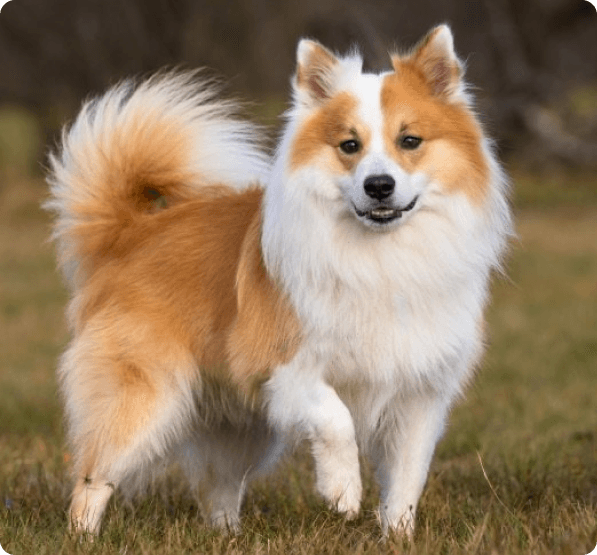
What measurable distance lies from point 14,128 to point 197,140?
22607 mm

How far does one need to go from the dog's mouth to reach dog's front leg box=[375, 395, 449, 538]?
0.71m

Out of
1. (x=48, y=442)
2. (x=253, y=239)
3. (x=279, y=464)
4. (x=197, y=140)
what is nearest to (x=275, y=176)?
(x=253, y=239)

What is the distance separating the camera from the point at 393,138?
3537 mm

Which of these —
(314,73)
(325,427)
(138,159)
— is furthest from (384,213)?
(138,159)

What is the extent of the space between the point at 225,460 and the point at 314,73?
1691mm

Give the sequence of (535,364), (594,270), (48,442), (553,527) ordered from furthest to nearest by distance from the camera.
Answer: (594,270) → (535,364) → (48,442) → (553,527)

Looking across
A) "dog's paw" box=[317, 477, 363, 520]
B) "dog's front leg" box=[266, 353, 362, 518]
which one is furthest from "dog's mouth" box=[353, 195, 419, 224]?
"dog's paw" box=[317, 477, 363, 520]

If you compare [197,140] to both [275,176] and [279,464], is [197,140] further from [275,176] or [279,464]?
[279,464]

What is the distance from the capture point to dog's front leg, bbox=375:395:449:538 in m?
3.79

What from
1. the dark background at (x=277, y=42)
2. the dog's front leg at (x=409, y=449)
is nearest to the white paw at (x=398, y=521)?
the dog's front leg at (x=409, y=449)

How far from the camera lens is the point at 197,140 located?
435 cm

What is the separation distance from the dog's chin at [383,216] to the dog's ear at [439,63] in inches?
19.1

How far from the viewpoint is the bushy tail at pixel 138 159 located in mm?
4316

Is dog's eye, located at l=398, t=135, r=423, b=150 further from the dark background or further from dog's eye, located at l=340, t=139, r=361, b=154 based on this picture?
the dark background
